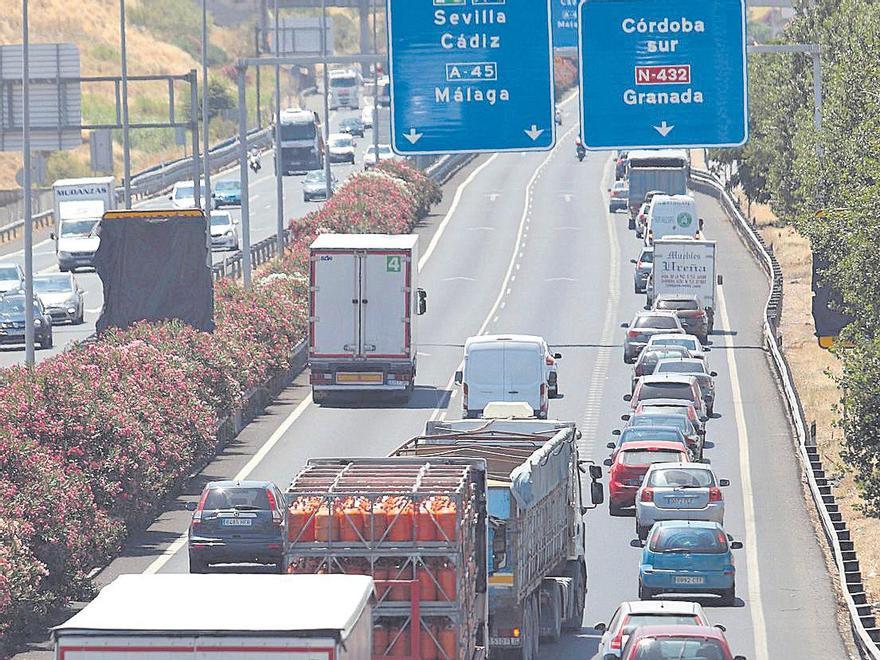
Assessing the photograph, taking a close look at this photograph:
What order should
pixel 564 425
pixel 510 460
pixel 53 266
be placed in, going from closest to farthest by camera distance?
pixel 510 460
pixel 564 425
pixel 53 266

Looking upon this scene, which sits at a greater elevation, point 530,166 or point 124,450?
point 530,166

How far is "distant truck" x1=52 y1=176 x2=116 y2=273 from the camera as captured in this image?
76.2 m

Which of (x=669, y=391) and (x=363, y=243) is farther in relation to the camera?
(x=363, y=243)

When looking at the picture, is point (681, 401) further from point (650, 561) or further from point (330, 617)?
point (330, 617)

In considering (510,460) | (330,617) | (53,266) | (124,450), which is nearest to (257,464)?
(124,450)

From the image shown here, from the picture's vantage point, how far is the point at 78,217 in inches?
3095

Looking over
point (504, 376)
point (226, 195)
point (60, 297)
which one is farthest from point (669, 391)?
point (226, 195)

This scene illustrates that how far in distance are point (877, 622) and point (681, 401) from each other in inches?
594

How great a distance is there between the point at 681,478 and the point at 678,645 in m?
14.4

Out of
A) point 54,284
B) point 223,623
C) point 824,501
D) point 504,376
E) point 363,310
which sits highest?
point 54,284

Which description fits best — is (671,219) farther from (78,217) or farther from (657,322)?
(78,217)

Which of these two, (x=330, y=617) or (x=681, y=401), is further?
(x=681, y=401)

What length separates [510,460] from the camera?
27.8 m

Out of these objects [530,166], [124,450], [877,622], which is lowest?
[877,622]
